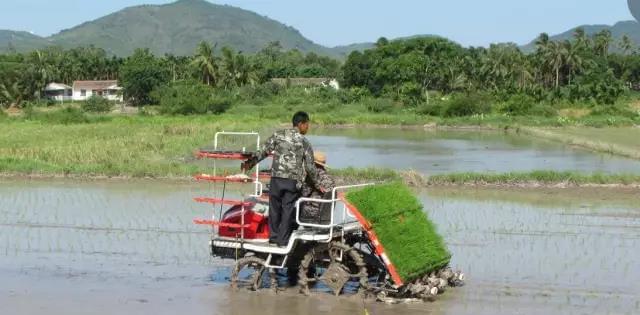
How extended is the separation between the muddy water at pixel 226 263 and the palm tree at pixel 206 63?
4860 centimetres

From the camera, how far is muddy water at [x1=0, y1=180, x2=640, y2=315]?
22.0 feet

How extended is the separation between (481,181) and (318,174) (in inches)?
336

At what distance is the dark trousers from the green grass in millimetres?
446

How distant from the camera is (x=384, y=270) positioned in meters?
6.95

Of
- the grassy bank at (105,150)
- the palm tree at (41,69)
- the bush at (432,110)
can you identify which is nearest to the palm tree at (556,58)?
the bush at (432,110)

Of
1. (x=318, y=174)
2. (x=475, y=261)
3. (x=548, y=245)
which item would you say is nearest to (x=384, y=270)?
(x=318, y=174)

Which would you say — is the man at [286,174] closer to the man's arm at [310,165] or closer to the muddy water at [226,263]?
the man's arm at [310,165]

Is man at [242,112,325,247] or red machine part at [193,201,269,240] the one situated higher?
man at [242,112,325,247]

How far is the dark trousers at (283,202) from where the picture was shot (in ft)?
22.4

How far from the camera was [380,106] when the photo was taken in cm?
Result: 5025

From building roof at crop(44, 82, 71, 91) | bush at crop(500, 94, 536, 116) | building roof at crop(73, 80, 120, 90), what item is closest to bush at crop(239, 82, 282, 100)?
bush at crop(500, 94, 536, 116)

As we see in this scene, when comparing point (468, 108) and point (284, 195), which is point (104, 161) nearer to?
point (284, 195)

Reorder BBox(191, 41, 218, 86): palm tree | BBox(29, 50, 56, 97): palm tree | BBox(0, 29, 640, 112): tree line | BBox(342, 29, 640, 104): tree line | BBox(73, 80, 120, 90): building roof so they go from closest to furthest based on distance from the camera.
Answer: BBox(0, 29, 640, 112): tree line < BBox(191, 41, 218, 86): palm tree < BBox(342, 29, 640, 104): tree line < BBox(29, 50, 56, 97): palm tree < BBox(73, 80, 120, 90): building roof

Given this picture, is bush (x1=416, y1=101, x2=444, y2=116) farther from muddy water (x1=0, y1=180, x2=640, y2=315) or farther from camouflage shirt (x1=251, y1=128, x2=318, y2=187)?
camouflage shirt (x1=251, y1=128, x2=318, y2=187)
